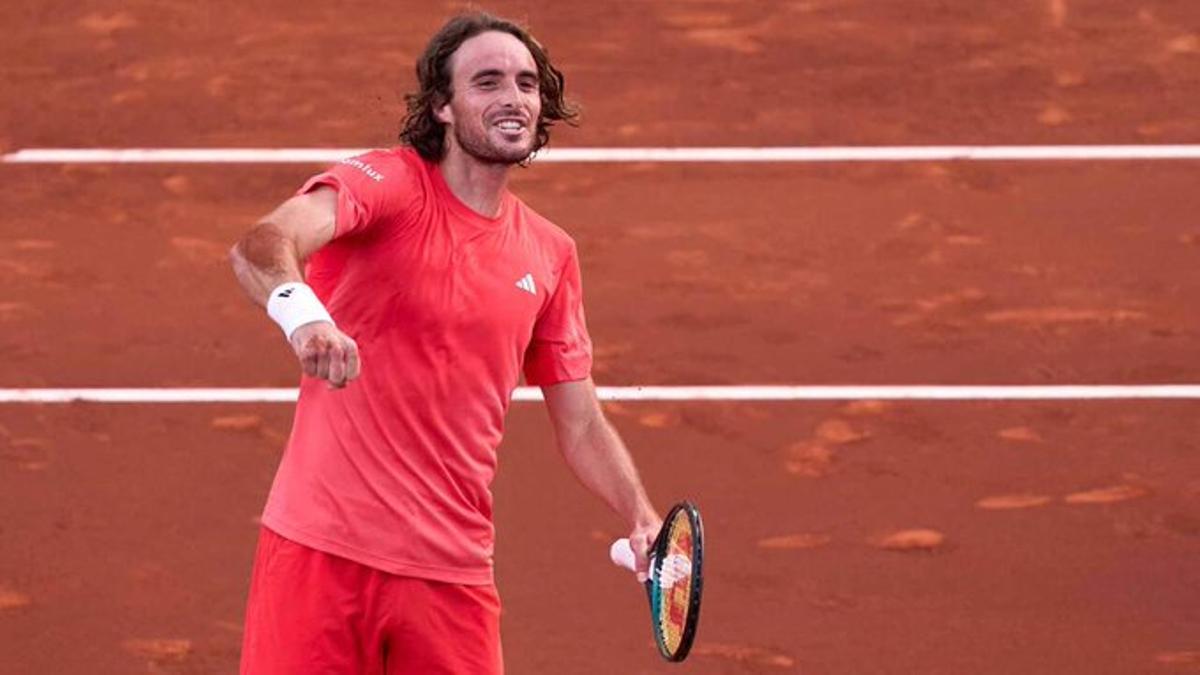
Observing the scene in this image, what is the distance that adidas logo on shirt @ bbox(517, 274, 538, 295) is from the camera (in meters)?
5.10

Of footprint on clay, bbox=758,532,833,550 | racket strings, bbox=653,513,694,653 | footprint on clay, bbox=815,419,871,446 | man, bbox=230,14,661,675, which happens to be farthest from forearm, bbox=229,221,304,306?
footprint on clay, bbox=815,419,871,446

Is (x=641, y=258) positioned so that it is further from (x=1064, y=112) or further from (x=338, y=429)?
(x=338, y=429)

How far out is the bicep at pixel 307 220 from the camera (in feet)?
14.8

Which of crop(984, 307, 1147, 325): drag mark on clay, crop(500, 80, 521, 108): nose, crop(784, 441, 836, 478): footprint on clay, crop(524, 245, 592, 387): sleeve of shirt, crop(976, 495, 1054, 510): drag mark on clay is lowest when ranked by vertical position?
crop(976, 495, 1054, 510): drag mark on clay

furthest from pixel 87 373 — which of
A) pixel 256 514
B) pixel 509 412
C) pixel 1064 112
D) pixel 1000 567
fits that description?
pixel 1064 112

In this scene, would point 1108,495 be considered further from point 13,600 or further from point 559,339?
point 13,600

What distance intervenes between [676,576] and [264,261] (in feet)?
4.32

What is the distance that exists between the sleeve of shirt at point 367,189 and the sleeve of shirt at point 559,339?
49cm

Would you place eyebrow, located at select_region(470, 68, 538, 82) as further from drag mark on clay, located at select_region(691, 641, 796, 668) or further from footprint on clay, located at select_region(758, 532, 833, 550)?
footprint on clay, located at select_region(758, 532, 833, 550)

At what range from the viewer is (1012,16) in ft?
32.9

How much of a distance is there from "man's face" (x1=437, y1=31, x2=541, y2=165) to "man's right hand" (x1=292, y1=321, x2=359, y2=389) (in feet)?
3.11

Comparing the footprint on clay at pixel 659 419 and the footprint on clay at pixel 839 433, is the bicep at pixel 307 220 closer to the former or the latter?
the footprint on clay at pixel 659 419

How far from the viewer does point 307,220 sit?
4613 millimetres

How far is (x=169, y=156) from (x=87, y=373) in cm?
112
